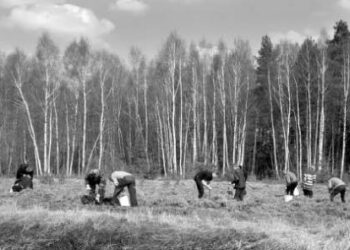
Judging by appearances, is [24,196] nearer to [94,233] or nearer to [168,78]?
[94,233]

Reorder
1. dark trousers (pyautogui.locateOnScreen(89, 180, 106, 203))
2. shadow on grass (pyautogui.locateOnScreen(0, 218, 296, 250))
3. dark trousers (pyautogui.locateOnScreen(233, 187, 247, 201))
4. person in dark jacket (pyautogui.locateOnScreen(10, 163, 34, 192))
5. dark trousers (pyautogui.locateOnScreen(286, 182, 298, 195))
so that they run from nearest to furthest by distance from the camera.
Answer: shadow on grass (pyautogui.locateOnScreen(0, 218, 296, 250)), dark trousers (pyautogui.locateOnScreen(89, 180, 106, 203)), dark trousers (pyautogui.locateOnScreen(233, 187, 247, 201)), dark trousers (pyautogui.locateOnScreen(286, 182, 298, 195)), person in dark jacket (pyautogui.locateOnScreen(10, 163, 34, 192))

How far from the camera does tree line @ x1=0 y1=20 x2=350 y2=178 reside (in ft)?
109

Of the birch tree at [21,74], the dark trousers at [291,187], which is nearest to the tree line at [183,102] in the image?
the birch tree at [21,74]

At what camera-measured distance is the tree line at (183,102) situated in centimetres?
3309

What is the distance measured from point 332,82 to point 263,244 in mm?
27450

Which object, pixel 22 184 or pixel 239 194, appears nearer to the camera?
pixel 239 194

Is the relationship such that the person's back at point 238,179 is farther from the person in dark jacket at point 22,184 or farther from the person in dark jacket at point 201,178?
the person in dark jacket at point 22,184

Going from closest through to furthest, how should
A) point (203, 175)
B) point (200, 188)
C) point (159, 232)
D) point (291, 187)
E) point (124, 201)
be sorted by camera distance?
point (159, 232)
point (124, 201)
point (200, 188)
point (203, 175)
point (291, 187)

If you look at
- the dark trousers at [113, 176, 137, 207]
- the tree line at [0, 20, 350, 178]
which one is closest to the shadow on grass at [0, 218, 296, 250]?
the dark trousers at [113, 176, 137, 207]

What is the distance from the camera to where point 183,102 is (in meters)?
39.6

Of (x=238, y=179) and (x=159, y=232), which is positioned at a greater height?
(x=238, y=179)

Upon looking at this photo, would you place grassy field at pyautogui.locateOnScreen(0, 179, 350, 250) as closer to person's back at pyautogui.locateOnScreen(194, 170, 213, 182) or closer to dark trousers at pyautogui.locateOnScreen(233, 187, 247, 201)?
dark trousers at pyautogui.locateOnScreen(233, 187, 247, 201)

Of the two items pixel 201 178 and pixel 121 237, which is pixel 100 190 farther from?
pixel 121 237

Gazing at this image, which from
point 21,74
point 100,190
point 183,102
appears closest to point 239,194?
point 100,190
